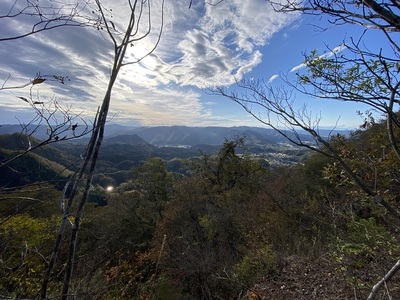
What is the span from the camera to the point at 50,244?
11.9 metres

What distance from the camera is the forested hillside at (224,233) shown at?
310 cm

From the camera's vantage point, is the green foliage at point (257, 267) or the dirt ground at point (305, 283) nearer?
the dirt ground at point (305, 283)

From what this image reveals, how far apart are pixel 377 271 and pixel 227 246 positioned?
9.46 m

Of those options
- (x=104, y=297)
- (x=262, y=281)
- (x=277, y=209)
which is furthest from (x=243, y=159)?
(x=104, y=297)

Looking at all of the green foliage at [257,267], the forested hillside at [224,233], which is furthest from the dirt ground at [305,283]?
the green foliage at [257,267]

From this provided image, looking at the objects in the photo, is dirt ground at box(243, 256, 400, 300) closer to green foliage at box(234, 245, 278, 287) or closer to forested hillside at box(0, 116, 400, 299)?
forested hillside at box(0, 116, 400, 299)

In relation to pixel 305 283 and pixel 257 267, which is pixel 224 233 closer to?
pixel 257 267

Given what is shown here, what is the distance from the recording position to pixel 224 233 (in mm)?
13492

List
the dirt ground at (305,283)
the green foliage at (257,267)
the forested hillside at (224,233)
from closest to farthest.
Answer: the forested hillside at (224,233)
the dirt ground at (305,283)
the green foliage at (257,267)

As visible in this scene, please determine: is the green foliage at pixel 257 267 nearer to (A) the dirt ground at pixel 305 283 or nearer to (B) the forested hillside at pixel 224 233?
(B) the forested hillside at pixel 224 233

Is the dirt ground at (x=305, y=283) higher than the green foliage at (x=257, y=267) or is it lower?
higher

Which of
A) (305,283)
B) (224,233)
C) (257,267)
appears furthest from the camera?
(224,233)

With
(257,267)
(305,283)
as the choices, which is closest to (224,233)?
(257,267)

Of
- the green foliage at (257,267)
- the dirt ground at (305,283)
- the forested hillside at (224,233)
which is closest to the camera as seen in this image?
the forested hillside at (224,233)
